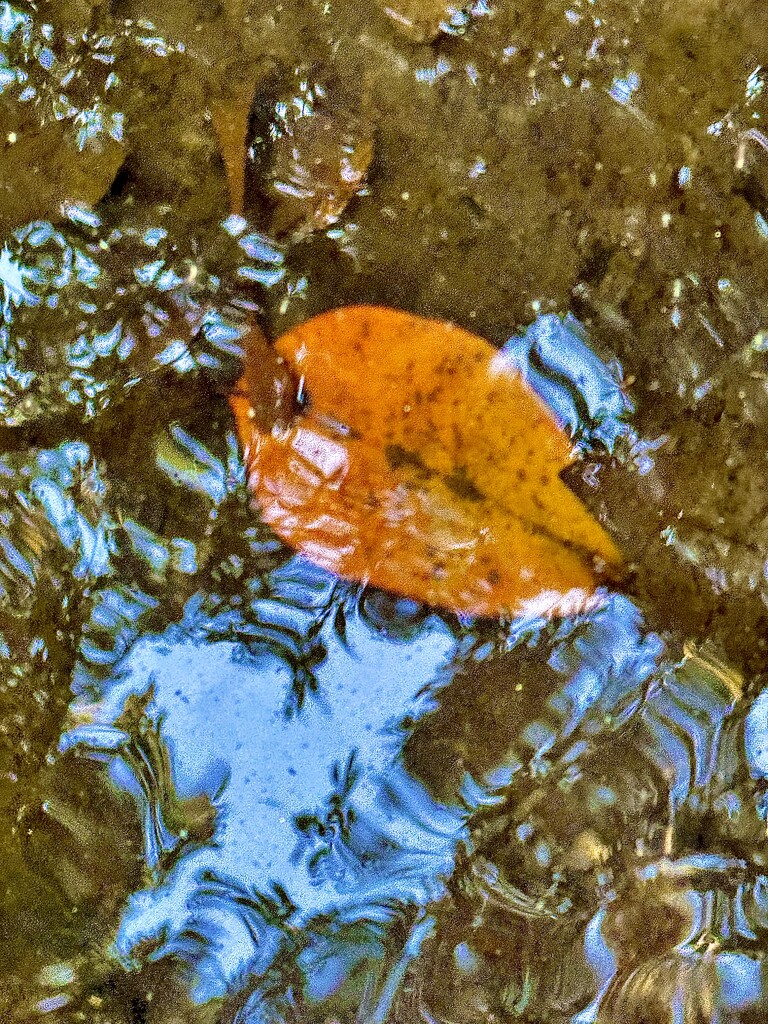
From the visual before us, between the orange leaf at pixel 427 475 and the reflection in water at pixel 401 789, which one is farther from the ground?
the orange leaf at pixel 427 475

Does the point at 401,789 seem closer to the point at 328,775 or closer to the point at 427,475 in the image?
the point at 328,775

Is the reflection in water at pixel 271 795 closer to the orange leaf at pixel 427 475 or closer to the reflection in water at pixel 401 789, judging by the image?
the reflection in water at pixel 401 789

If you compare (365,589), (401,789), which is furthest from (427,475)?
(401,789)

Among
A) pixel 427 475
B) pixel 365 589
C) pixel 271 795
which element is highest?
pixel 427 475

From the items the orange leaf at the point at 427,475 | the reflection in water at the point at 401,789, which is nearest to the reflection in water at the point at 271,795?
the reflection in water at the point at 401,789

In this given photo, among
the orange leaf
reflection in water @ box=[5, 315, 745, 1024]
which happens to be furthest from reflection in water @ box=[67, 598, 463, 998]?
the orange leaf

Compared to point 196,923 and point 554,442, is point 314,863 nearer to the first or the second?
point 196,923

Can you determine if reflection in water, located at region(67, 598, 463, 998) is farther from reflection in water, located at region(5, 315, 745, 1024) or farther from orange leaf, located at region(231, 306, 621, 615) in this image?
orange leaf, located at region(231, 306, 621, 615)
